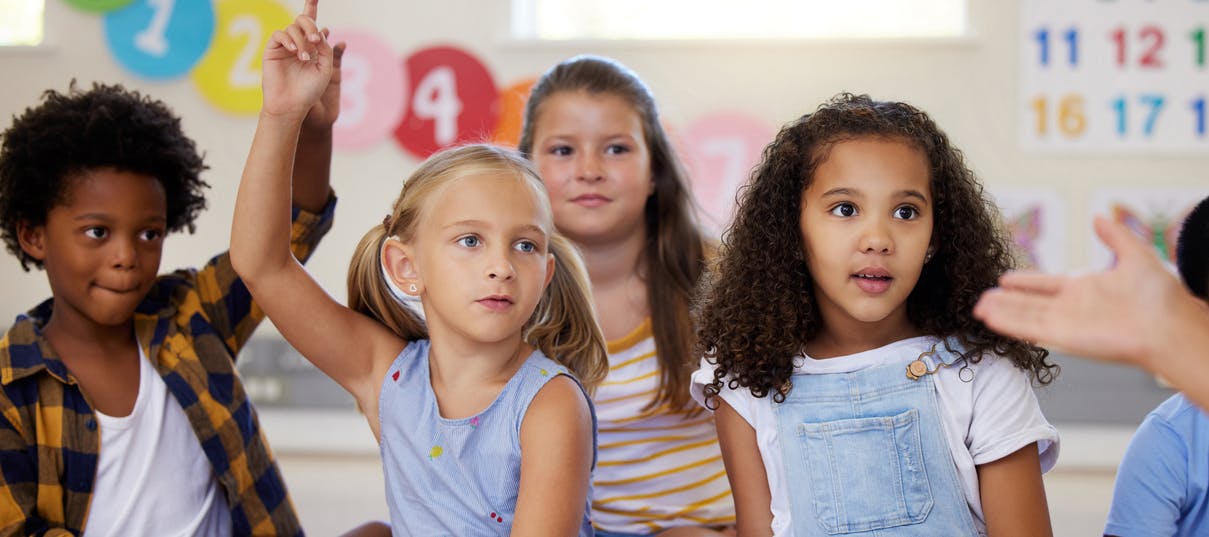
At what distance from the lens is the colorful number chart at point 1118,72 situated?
2912 millimetres

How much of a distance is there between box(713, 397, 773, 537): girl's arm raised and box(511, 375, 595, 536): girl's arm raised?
0.20 m

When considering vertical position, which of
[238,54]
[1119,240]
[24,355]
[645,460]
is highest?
[238,54]

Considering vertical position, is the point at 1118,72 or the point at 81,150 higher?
the point at 1118,72

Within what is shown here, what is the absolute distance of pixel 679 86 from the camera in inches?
120

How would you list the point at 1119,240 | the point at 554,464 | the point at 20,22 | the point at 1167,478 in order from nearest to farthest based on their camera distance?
the point at 1119,240
the point at 554,464
the point at 1167,478
the point at 20,22

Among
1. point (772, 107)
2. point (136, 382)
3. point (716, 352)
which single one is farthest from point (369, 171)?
point (716, 352)

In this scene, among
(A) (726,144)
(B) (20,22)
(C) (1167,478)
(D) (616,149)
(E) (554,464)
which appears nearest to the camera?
(E) (554,464)

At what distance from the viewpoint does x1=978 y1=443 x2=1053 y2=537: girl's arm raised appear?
1.19 m

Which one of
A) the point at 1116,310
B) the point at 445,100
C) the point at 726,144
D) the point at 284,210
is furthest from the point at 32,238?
the point at 726,144

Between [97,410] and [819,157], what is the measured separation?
3.08 ft

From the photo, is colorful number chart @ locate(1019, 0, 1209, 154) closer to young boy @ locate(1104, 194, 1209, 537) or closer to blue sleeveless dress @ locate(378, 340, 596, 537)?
young boy @ locate(1104, 194, 1209, 537)

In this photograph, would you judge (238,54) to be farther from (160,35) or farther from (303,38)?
(303,38)

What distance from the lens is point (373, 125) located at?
311 cm

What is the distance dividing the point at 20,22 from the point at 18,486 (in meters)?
2.40
